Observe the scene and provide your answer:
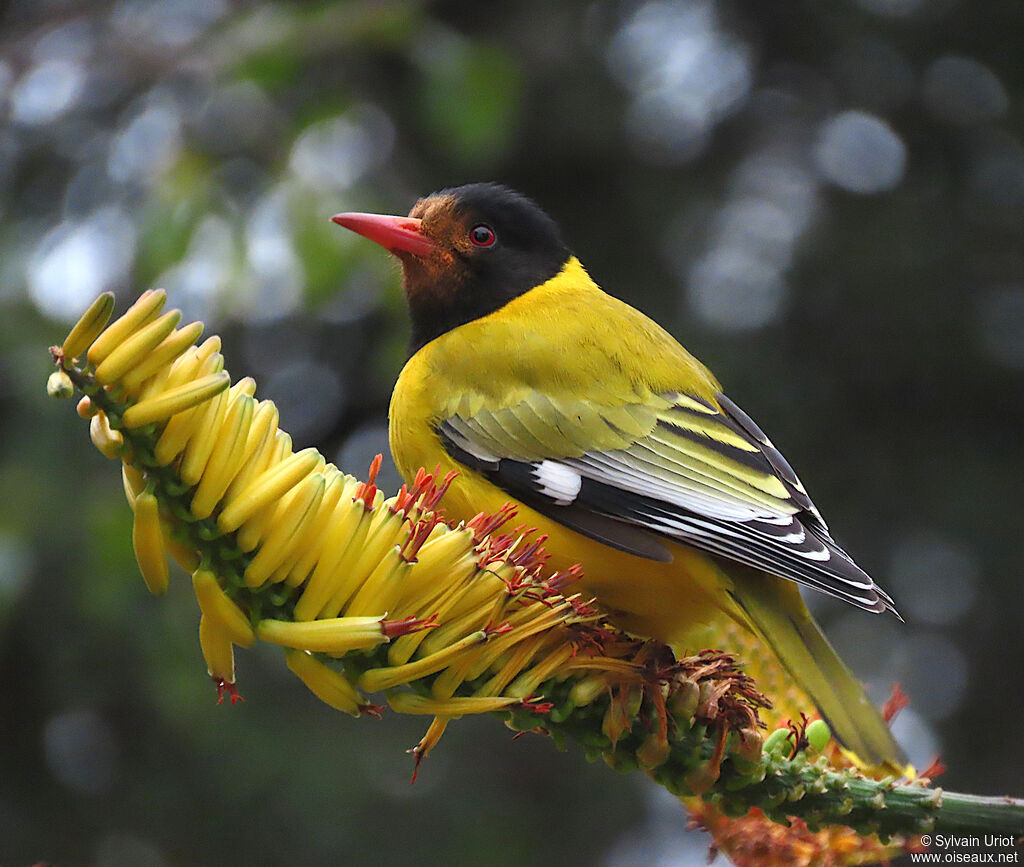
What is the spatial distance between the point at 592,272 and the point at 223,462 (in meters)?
6.04

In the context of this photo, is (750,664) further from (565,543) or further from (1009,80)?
(1009,80)

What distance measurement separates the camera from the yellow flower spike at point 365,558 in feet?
5.33

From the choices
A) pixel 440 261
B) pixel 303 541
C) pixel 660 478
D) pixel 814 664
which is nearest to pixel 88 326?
pixel 303 541

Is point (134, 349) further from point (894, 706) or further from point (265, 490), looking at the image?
point (894, 706)

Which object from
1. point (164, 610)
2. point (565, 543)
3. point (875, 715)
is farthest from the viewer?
point (164, 610)

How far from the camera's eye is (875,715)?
6.81 feet

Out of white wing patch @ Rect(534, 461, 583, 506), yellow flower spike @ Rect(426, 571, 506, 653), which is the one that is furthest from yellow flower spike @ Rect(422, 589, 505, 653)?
white wing patch @ Rect(534, 461, 583, 506)

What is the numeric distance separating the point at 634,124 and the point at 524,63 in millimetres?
775

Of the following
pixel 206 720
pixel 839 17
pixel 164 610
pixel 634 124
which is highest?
pixel 839 17

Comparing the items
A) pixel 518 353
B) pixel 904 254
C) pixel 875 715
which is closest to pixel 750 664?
pixel 875 715

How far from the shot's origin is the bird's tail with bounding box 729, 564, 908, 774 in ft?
6.52

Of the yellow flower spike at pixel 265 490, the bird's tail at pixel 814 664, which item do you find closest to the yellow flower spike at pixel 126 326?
the yellow flower spike at pixel 265 490

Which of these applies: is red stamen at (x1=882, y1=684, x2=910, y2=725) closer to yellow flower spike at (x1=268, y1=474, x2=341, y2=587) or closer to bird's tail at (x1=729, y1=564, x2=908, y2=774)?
bird's tail at (x1=729, y1=564, x2=908, y2=774)

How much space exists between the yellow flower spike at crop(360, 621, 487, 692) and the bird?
714 millimetres
